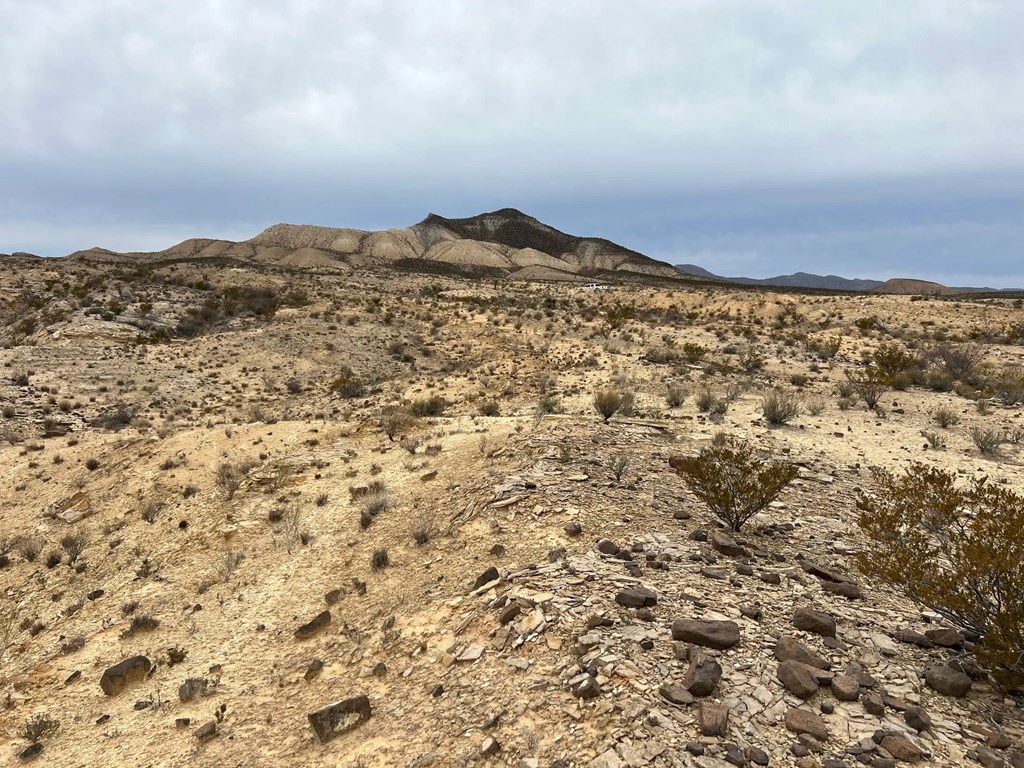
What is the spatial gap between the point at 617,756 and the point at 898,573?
315cm

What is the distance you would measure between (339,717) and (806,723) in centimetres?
387

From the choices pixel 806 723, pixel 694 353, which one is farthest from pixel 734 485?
pixel 694 353

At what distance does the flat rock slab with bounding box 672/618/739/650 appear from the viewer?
4.89m

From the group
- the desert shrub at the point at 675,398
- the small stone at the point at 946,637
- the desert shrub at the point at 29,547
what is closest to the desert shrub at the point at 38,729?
the desert shrub at the point at 29,547

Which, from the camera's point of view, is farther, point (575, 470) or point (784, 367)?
point (784, 367)

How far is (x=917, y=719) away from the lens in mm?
4078

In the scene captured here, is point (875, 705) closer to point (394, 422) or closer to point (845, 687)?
point (845, 687)

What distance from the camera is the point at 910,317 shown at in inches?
1432

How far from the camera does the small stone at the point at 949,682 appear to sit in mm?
4387

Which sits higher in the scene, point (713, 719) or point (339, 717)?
point (713, 719)

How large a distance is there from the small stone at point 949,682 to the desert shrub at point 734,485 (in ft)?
10.00

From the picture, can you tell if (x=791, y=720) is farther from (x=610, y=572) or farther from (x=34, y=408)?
(x=34, y=408)

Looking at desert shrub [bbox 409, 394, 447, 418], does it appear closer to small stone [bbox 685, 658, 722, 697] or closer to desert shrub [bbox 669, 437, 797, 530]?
desert shrub [bbox 669, 437, 797, 530]

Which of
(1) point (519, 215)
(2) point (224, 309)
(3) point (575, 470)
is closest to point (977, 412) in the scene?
(3) point (575, 470)
